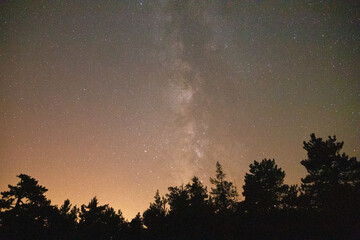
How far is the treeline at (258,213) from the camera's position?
18.6m

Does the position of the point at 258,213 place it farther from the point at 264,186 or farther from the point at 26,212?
the point at 26,212

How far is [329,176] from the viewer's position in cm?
2152

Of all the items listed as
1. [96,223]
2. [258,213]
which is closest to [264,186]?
[258,213]

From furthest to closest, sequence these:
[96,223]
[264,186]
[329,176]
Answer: [96,223] → [264,186] → [329,176]

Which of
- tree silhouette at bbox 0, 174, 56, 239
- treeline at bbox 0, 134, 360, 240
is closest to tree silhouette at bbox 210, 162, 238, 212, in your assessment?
treeline at bbox 0, 134, 360, 240

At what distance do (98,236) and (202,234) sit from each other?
19.5 metres

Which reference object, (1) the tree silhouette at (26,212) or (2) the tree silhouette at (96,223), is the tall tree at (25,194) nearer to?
(1) the tree silhouette at (26,212)

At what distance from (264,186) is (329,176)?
9.01m

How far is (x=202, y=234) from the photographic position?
71.1 feet

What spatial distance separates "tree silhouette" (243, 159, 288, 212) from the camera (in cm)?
2702

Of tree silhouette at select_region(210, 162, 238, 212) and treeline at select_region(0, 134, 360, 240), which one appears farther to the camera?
tree silhouette at select_region(210, 162, 238, 212)

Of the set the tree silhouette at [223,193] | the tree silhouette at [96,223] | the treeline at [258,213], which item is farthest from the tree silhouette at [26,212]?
the tree silhouette at [223,193]

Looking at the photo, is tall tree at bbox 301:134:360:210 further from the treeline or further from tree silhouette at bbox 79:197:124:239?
tree silhouette at bbox 79:197:124:239

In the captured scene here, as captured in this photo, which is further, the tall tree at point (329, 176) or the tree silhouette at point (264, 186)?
the tree silhouette at point (264, 186)
